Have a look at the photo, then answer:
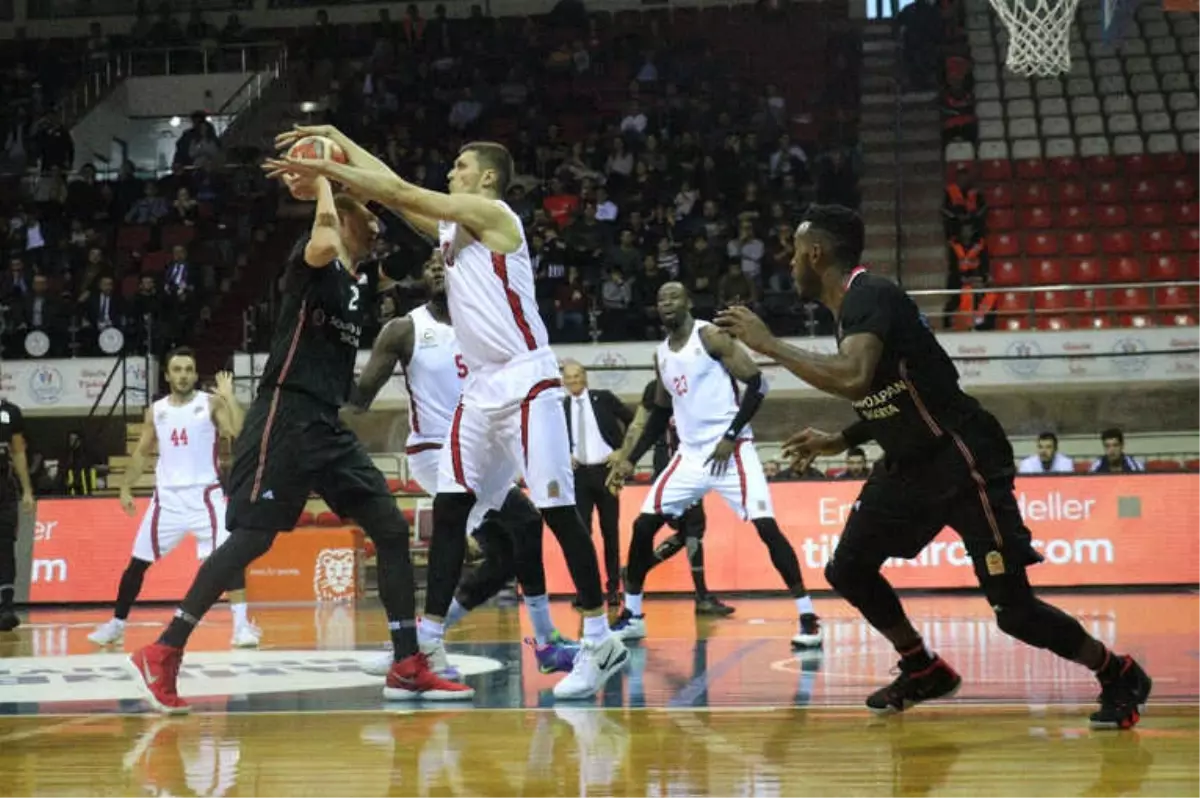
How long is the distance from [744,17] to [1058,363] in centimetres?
1155

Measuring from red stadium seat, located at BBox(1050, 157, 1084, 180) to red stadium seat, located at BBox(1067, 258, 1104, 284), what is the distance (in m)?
2.33

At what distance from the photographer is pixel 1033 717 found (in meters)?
5.85

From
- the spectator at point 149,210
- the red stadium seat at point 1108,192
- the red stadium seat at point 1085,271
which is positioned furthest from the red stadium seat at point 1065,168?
the spectator at point 149,210

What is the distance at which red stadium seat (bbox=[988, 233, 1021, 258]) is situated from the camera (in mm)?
22250

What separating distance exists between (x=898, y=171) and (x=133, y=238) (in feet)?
37.8

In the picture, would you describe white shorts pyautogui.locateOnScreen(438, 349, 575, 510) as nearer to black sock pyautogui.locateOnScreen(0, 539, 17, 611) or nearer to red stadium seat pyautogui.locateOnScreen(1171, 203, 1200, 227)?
black sock pyautogui.locateOnScreen(0, 539, 17, 611)

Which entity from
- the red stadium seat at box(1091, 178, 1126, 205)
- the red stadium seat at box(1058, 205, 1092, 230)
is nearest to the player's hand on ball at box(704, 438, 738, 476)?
the red stadium seat at box(1058, 205, 1092, 230)

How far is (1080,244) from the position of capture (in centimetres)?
2212

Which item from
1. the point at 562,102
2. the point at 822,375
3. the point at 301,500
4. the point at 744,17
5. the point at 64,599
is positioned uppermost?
the point at 744,17

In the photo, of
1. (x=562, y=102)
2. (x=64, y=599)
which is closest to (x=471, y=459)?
(x=64, y=599)

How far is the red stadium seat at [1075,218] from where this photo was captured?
2261 centimetres

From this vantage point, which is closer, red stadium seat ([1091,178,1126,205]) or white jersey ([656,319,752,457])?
white jersey ([656,319,752,457])

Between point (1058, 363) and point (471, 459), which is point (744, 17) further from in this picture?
point (471, 459)

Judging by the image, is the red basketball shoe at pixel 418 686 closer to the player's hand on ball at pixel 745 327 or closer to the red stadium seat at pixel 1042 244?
the player's hand on ball at pixel 745 327
